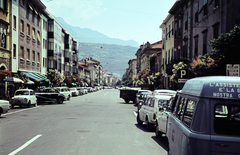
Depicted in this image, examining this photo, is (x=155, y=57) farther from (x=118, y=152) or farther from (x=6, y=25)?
(x=118, y=152)

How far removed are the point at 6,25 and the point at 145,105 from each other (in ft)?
74.8

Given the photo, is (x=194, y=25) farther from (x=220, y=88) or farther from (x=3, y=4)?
(x=220, y=88)

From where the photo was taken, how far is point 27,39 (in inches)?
1545

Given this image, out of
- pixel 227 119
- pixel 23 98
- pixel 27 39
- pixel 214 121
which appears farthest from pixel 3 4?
pixel 214 121

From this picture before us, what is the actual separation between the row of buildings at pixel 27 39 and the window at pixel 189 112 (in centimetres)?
2501

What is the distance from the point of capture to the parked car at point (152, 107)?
12652mm

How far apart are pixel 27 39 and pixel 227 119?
37.5 meters

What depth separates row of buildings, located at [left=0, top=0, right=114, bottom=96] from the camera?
3139 centimetres

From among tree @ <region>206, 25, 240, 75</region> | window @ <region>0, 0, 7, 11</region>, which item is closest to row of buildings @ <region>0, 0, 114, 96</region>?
window @ <region>0, 0, 7, 11</region>

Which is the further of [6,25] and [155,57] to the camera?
[155,57]

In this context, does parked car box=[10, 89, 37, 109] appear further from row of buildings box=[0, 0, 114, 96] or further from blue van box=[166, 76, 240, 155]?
blue van box=[166, 76, 240, 155]

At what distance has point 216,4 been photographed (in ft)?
73.6

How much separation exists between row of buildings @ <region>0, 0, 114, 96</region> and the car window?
84.6 feet

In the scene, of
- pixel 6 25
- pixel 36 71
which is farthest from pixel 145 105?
pixel 36 71
